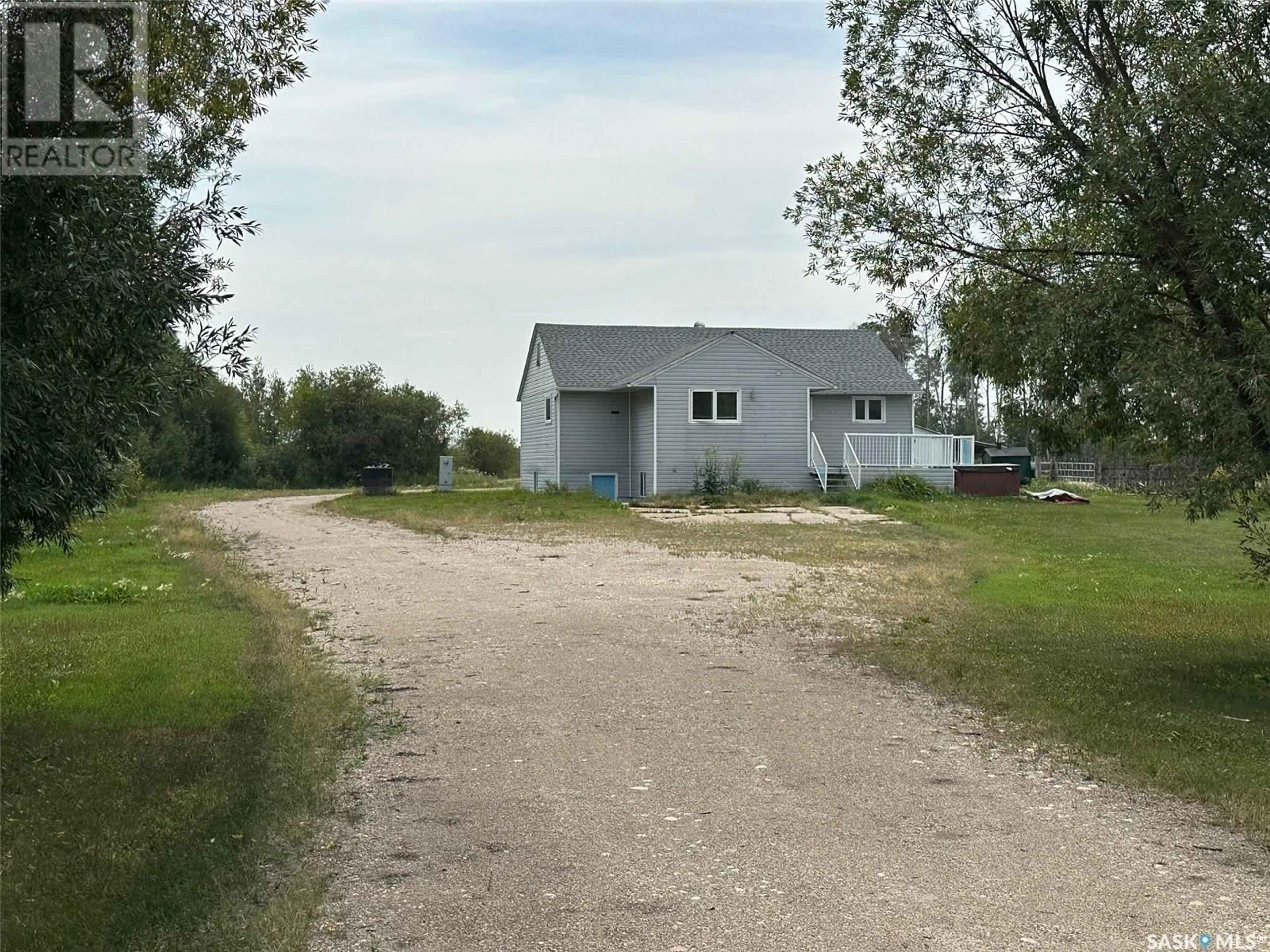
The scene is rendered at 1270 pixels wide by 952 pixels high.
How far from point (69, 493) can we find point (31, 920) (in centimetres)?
233

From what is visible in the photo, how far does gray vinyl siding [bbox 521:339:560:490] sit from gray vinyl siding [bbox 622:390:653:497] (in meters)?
2.16

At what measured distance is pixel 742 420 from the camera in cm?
3388

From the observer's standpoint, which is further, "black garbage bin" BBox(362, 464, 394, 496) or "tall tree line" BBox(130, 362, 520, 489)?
"tall tree line" BBox(130, 362, 520, 489)

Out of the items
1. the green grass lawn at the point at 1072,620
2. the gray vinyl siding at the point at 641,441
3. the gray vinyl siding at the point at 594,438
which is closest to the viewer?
the green grass lawn at the point at 1072,620

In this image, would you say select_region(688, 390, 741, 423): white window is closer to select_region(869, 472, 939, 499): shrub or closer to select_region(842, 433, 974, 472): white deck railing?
select_region(842, 433, 974, 472): white deck railing

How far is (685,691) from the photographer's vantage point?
8.86 meters

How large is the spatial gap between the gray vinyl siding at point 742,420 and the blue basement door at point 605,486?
3.82 ft

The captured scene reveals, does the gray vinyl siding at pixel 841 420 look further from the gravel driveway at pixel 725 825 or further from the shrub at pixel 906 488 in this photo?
the gravel driveway at pixel 725 825

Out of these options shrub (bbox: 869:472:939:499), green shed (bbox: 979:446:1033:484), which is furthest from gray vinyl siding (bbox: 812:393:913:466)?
green shed (bbox: 979:446:1033:484)

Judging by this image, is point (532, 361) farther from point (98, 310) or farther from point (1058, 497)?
point (98, 310)

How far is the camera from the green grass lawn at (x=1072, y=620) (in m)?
7.43

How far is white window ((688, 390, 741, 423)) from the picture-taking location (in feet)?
110

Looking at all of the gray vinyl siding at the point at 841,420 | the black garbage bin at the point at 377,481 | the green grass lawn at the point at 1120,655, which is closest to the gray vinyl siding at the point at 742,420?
the gray vinyl siding at the point at 841,420

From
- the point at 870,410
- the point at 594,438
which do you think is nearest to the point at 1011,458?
the point at 870,410
